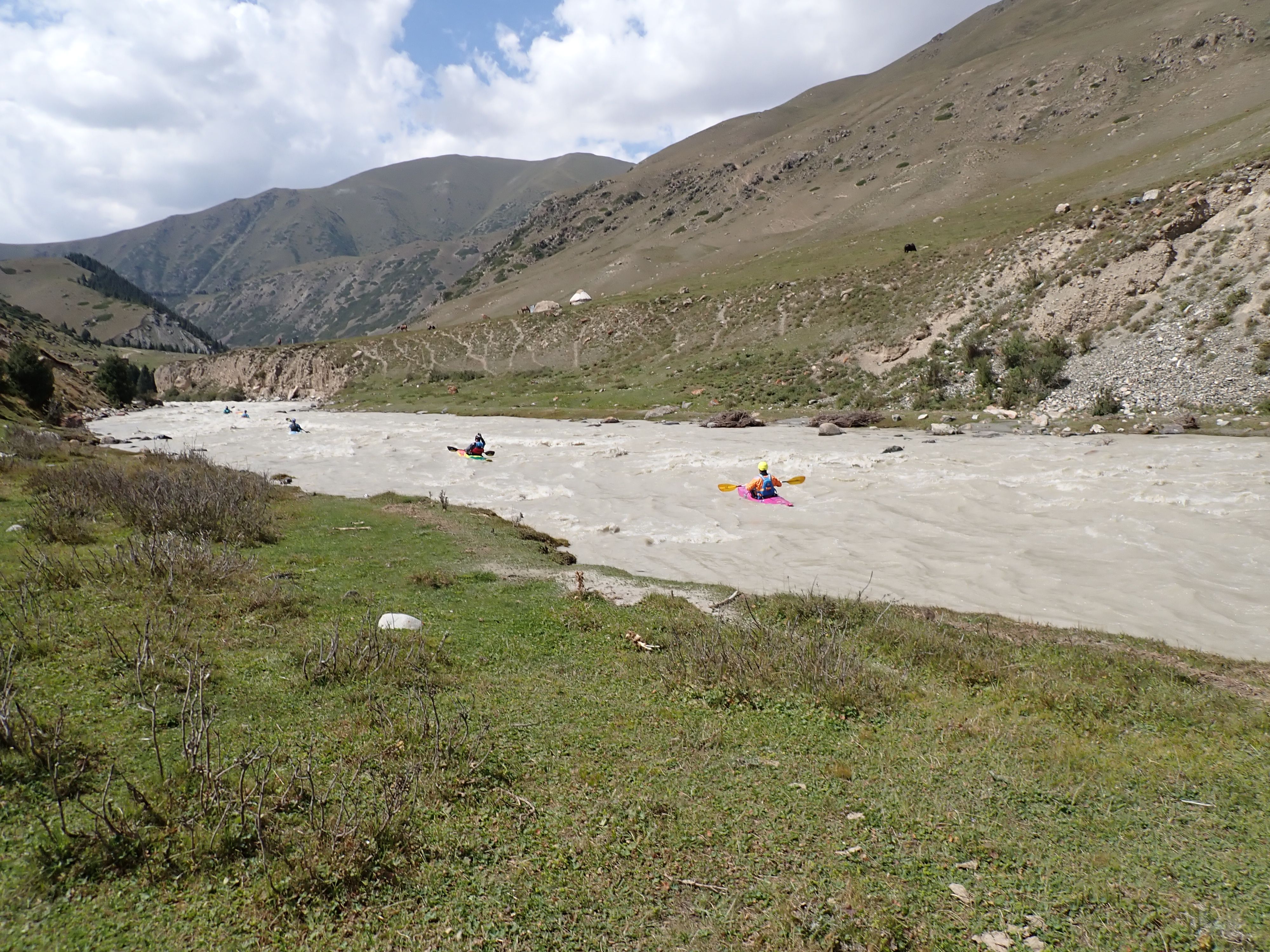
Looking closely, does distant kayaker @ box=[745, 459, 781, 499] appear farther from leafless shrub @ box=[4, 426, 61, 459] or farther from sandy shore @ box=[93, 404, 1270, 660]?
leafless shrub @ box=[4, 426, 61, 459]

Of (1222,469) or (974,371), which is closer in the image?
(1222,469)

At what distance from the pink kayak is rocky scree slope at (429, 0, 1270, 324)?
4819 cm

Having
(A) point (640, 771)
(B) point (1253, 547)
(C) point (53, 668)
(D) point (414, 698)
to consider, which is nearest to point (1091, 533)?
(B) point (1253, 547)

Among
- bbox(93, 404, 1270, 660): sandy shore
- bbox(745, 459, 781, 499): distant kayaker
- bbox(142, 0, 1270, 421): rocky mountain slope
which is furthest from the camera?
bbox(142, 0, 1270, 421): rocky mountain slope

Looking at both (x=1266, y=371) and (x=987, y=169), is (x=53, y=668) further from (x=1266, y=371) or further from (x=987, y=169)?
(x=987, y=169)

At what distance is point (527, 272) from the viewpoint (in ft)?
431

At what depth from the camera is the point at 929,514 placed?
18375mm

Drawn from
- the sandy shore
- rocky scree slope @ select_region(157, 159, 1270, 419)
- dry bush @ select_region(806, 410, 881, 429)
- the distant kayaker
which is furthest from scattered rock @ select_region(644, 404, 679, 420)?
the distant kayaker

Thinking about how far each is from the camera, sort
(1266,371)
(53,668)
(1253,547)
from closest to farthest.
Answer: (53,668) → (1253,547) → (1266,371)

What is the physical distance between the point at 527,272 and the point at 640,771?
136m

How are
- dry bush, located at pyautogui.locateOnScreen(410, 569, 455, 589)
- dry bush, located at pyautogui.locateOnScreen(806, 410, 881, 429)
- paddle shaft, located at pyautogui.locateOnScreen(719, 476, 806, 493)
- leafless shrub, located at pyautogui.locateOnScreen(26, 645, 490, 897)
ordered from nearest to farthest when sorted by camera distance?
leafless shrub, located at pyautogui.locateOnScreen(26, 645, 490, 897), dry bush, located at pyautogui.locateOnScreen(410, 569, 455, 589), paddle shaft, located at pyautogui.locateOnScreen(719, 476, 806, 493), dry bush, located at pyautogui.locateOnScreen(806, 410, 881, 429)

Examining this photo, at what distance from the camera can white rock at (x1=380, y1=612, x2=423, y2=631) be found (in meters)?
9.11

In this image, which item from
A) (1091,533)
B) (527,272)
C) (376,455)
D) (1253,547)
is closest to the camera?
(1253,547)

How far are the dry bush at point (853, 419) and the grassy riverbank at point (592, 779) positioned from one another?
84.1 ft
